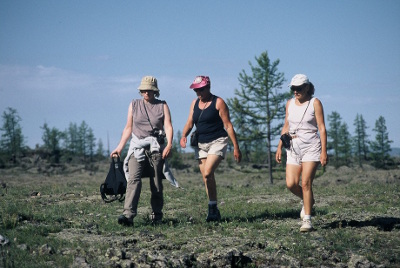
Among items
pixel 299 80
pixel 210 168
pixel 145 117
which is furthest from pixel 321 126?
pixel 145 117

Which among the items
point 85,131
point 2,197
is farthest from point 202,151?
point 85,131

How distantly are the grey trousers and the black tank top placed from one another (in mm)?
875

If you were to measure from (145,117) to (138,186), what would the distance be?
3.85ft

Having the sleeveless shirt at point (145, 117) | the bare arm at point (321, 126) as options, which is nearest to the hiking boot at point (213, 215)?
the sleeveless shirt at point (145, 117)

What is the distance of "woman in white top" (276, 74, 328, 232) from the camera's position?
24.4ft

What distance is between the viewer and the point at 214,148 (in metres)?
8.41

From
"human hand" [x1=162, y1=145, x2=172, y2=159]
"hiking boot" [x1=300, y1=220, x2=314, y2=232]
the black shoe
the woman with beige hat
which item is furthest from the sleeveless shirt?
"hiking boot" [x1=300, y1=220, x2=314, y2=232]

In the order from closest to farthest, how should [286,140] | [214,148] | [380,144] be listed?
[286,140], [214,148], [380,144]

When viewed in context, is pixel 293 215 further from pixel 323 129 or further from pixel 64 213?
pixel 64 213

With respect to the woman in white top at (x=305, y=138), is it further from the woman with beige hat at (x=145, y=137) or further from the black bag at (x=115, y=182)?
the black bag at (x=115, y=182)

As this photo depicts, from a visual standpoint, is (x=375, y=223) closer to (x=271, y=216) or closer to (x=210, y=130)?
(x=271, y=216)

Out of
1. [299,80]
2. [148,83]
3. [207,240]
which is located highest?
[148,83]

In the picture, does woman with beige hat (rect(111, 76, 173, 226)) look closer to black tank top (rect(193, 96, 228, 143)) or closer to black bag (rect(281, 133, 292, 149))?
black tank top (rect(193, 96, 228, 143))

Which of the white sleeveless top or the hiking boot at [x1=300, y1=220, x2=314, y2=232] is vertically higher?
the white sleeveless top
